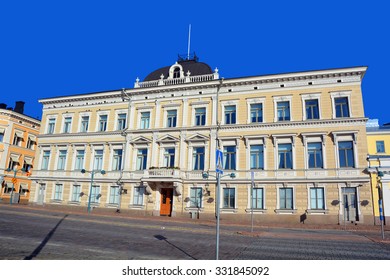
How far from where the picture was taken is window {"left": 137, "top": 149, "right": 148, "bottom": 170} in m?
33.5

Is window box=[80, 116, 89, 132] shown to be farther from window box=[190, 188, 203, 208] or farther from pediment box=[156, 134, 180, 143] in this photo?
window box=[190, 188, 203, 208]

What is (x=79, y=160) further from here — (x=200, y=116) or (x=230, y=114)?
(x=230, y=114)

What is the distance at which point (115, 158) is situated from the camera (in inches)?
1375

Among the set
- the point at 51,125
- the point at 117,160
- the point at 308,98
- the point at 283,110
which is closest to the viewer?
the point at 308,98

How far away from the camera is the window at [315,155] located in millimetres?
27578

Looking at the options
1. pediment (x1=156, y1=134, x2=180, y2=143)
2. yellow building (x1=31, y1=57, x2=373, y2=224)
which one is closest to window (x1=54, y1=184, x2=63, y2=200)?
yellow building (x1=31, y1=57, x2=373, y2=224)

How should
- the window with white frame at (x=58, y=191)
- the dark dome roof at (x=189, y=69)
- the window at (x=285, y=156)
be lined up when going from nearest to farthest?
the window at (x=285, y=156)
the dark dome roof at (x=189, y=69)
the window with white frame at (x=58, y=191)

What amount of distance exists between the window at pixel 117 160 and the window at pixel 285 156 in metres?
18.1

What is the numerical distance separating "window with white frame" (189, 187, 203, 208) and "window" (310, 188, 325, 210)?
35.2ft

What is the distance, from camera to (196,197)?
30.5 metres

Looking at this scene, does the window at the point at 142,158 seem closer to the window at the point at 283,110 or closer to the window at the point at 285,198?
the window at the point at 285,198

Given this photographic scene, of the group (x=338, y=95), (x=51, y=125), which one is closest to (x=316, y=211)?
(x=338, y=95)

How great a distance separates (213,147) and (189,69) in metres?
11.2

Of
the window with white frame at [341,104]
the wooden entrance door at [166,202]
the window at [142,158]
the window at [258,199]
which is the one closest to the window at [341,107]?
the window with white frame at [341,104]
